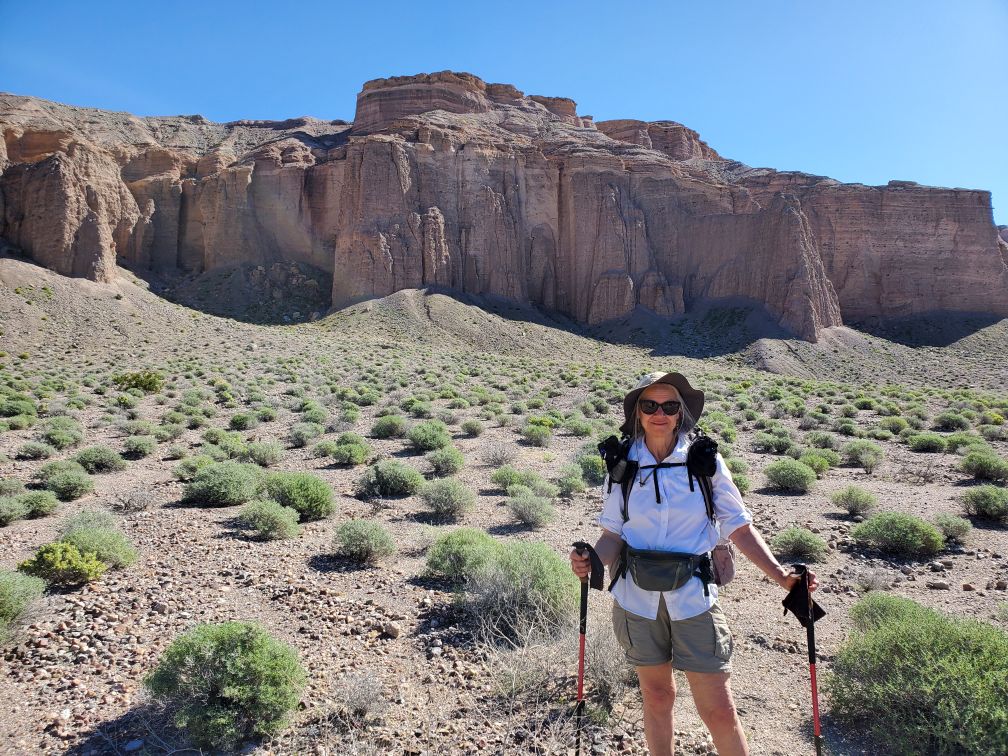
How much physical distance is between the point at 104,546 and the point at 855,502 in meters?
10.2

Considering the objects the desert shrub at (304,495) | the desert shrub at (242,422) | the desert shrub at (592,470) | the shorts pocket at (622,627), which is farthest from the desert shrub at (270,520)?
the desert shrub at (242,422)

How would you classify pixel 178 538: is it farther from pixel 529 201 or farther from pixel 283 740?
pixel 529 201

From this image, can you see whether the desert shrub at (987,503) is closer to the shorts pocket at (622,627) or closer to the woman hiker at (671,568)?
the woman hiker at (671,568)

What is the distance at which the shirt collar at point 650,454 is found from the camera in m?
2.92

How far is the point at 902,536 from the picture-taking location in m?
6.79

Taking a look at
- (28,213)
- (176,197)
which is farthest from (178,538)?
(176,197)

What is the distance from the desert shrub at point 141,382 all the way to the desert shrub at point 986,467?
23807mm

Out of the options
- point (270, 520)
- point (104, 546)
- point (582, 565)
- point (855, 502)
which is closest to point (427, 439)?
point (270, 520)

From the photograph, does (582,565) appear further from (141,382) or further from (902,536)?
(141,382)

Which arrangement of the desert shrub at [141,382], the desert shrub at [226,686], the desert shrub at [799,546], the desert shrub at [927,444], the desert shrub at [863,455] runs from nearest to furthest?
the desert shrub at [226,686]
the desert shrub at [799,546]
the desert shrub at [863,455]
the desert shrub at [927,444]
the desert shrub at [141,382]

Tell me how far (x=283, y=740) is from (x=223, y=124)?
91.7m

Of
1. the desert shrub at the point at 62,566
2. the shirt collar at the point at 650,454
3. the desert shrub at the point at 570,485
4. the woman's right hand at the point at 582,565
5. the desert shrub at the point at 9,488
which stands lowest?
the desert shrub at the point at 9,488

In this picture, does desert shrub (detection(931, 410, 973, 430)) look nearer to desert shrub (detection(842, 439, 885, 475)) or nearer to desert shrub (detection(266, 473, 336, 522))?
desert shrub (detection(842, 439, 885, 475))

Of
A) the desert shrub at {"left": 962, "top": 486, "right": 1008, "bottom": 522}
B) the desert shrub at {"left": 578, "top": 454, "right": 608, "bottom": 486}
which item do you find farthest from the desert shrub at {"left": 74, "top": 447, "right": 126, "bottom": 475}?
the desert shrub at {"left": 962, "top": 486, "right": 1008, "bottom": 522}
